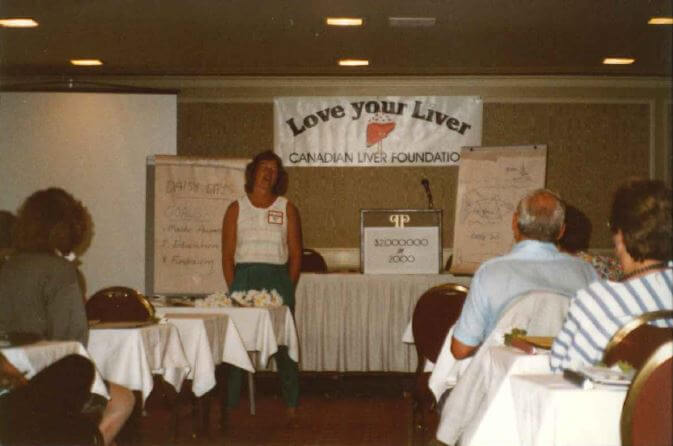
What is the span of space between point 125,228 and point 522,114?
378 cm

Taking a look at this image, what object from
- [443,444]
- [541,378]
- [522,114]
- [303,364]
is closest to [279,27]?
[303,364]

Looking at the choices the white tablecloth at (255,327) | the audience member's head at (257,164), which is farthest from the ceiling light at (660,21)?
the white tablecloth at (255,327)

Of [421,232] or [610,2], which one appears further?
[421,232]

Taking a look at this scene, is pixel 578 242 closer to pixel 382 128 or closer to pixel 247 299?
pixel 247 299

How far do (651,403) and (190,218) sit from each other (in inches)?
267

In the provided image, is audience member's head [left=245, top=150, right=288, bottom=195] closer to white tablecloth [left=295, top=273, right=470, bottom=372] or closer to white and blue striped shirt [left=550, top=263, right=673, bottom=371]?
white tablecloth [left=295, top=273, right=470, bottom=372]

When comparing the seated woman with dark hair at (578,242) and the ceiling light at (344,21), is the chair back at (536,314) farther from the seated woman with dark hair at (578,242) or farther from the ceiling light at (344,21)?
the ceiling light at (344,21)

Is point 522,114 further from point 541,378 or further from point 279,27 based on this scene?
point 541,378

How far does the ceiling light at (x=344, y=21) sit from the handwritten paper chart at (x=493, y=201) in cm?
235

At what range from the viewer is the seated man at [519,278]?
3238mm

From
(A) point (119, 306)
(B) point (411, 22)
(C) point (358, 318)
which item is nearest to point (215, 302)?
(A) point (119, 306)

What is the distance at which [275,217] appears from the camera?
5.91 metres

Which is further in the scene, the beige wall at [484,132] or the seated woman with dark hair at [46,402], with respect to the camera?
the beige wall at [484,132]

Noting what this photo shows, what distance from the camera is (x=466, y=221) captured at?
8305 millimetres
